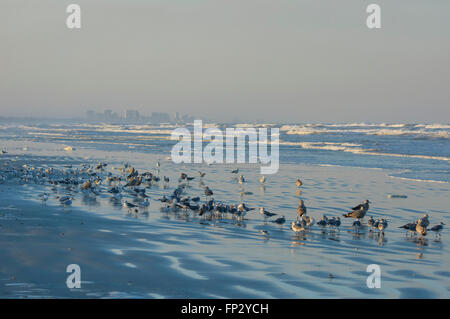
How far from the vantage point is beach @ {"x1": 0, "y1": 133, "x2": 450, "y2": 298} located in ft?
27.6

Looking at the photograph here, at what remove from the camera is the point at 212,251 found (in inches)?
433

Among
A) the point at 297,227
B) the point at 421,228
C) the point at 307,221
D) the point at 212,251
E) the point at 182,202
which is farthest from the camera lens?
the point at 182,202

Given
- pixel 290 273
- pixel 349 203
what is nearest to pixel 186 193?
pixel 349 203

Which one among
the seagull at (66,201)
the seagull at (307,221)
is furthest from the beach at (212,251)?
the seagull at (307,221)

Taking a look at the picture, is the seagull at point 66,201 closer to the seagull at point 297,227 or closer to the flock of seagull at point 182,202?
the flock of seagull at point 182,202

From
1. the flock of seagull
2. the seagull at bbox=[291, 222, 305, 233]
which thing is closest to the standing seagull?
the flock of seagull

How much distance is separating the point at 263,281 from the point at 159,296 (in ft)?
6.24

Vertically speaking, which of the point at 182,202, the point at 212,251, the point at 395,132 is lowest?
the point at 212,251

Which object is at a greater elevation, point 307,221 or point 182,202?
point 182,202

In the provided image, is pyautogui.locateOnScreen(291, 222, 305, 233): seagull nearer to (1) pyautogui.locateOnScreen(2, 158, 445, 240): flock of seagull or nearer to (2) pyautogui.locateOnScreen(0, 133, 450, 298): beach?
(1) pyautogui.locateOnScreen(2, 158, 445, 240): flock of seagull

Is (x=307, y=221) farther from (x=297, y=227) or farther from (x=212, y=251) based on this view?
(x=212, y=251)

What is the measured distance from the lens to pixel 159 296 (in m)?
7.91

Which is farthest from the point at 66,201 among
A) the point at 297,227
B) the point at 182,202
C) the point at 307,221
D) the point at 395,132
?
the point at 395,132

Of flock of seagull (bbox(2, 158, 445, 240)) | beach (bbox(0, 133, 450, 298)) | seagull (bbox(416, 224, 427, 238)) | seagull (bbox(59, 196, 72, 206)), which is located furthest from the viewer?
seagull (bbox(59, 196, 72, 206))
